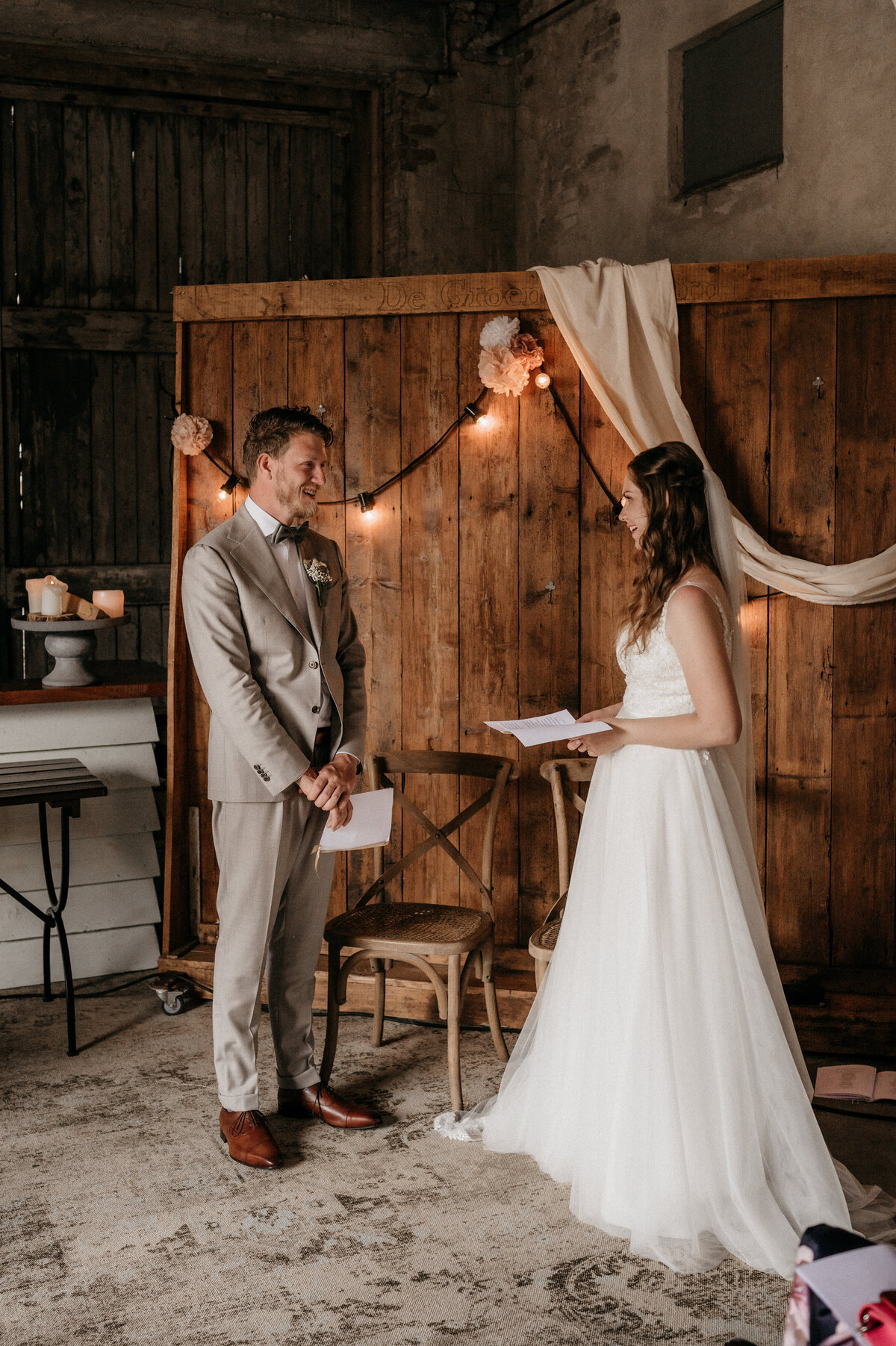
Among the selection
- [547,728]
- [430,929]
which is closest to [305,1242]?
[430,929]

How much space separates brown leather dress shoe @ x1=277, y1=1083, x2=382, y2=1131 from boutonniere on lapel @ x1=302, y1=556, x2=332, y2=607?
1.35m

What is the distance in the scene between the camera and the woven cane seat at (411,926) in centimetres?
302

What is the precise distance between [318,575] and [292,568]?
7 cm

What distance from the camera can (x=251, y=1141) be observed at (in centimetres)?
275

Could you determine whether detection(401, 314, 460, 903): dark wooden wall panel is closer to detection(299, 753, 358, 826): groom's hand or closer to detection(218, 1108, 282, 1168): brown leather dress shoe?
detection(299, 753, 358, 826): groom's hand

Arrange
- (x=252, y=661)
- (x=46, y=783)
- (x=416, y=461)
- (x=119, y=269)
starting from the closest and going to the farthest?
1. (x=252, y=661)
2. (x=46, y=783)
3. (x=416, y=461)
4. (x=119, y=269)

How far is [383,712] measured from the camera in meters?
3.90

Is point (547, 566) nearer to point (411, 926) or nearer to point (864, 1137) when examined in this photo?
point (411, 926)

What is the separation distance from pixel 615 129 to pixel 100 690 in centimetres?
366

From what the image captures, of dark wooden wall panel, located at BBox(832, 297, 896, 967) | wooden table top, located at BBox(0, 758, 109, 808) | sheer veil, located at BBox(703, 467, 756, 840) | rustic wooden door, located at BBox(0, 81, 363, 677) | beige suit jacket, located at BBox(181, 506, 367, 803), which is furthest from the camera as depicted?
rustic wooden door, located at BBox(0, 81, 363, 677)

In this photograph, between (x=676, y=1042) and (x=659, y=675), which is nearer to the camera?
(x=676, y=1042)

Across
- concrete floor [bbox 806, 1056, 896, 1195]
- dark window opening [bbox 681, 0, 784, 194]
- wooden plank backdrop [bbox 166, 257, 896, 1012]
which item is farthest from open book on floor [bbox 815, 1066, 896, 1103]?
dark window opening [bbox 681, 0, 784, 194]

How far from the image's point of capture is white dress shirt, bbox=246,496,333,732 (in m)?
2.86

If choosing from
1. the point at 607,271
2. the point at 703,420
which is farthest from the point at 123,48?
the point at 703,420
